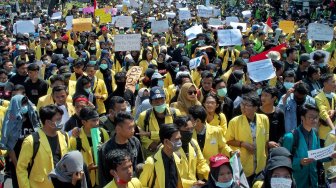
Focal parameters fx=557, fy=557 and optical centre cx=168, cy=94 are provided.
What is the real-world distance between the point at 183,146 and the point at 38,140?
138 centimetres

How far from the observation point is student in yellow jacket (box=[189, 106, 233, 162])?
582cm

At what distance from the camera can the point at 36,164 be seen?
5.27 meters

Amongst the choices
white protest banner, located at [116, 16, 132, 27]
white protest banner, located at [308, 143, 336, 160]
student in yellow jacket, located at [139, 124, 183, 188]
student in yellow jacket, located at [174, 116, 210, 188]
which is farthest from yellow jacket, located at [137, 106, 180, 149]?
white protest banner, located at [116, 16, 132, 27]

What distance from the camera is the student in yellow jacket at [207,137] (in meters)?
5.82

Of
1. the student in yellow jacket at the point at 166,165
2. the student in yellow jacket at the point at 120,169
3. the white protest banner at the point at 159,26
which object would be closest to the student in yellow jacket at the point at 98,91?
the student in yellow jacket at the point at 166,165

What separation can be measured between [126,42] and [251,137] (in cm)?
730

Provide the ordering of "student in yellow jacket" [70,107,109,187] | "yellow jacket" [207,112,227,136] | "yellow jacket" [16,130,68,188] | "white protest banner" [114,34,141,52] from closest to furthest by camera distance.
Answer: "yellow jacket" [16,130,68,188] → "student in yellow jacket" [70,107,109,187] → "yellow jacket" [207,112,227,136] → "white protest banner" [114,34,141,52]

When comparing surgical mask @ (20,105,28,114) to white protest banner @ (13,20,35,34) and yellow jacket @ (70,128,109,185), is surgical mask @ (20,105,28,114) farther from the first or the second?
white protest banner @ (13,20,35,34)

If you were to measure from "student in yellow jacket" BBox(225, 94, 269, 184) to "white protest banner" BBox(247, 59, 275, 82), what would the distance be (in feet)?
8.77

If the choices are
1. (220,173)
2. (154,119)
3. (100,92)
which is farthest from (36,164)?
(100,92)

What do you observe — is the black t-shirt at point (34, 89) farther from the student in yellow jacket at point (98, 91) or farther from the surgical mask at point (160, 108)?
the surgical mask at point (160, 108)

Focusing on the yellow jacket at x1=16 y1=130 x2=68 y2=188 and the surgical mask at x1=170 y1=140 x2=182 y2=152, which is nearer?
the surgical mask at x1=170 y1=140 x2=182 y2=152

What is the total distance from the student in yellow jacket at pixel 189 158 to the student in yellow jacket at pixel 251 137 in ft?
2.33

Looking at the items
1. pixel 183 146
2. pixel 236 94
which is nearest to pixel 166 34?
pixel 236 94
